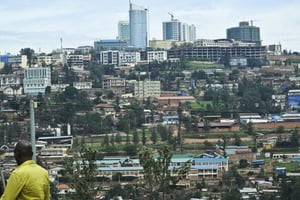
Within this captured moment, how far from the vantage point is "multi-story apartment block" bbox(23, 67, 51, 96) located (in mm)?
50434

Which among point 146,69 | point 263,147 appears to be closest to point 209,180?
point 263,147

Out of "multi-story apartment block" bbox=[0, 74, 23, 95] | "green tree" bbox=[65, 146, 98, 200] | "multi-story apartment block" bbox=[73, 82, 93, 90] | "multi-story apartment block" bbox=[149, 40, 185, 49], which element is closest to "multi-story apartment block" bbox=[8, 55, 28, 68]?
"multi-story apartment block" bbox=[0, 74, 23, 95]

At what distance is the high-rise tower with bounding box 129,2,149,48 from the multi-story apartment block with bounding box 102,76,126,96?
147 ft

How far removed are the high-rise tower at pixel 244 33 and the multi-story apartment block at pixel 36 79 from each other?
34906mm

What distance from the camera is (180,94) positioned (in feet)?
163

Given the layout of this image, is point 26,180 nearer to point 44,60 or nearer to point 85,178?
point 85,178

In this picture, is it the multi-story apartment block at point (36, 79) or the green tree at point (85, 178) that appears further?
the multi-story apartment block at point (36, 79)

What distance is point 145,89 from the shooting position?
51875 millimetres

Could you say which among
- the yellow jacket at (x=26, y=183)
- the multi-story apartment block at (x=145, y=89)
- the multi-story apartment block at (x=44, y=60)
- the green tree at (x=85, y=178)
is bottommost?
the multi-story apartment block at (x=145, y=89)

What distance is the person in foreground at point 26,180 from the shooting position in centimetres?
267

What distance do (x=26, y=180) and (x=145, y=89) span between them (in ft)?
161

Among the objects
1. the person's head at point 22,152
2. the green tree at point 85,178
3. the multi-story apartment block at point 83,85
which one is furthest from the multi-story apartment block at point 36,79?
the person's head at point 22,152

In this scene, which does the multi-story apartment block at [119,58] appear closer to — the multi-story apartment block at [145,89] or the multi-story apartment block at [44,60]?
the multi-story apartment block at [44,60]

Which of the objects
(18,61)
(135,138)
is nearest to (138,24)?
(18,61)
